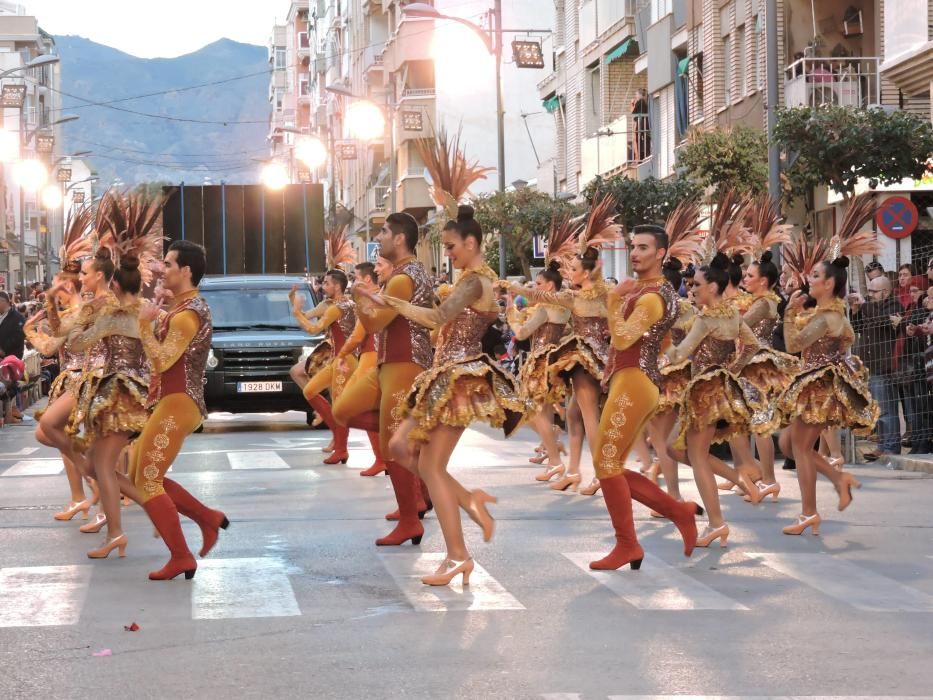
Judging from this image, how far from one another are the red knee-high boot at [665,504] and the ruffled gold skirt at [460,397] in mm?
898

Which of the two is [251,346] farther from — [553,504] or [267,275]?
[553,504]

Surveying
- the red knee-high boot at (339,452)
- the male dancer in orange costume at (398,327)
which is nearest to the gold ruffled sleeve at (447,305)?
the male dancer in orange costume at (398,327)

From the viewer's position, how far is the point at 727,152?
28609 millimetres

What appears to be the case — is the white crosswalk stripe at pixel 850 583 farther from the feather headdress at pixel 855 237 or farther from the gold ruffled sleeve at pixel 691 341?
the feather headdress at pixel 855 237

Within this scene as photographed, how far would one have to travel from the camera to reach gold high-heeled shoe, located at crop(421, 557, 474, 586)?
9.91 meters

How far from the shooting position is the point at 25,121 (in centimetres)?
9969

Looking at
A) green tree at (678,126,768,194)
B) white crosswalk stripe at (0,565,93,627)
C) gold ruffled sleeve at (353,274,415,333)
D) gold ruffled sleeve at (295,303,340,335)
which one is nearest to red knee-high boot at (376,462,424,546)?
gold ruffled sleeve at (353,274,415,333)

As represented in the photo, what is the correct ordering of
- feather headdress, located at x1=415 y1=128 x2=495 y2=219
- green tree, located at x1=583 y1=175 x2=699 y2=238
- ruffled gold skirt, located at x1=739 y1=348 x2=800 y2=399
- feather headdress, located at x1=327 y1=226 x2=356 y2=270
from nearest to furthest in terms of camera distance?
1. feather headdress, located at x1=415 y1=128 x2=495 y2=219
2. ruffled gold skirt, located at x1=739 y1=348 x2=800 y2=399
3. feather headdress, located at x1=327 y1=226 x2=356 y2=270
4. green tree, located at x1=583 y1=175 x2=699 y2=238

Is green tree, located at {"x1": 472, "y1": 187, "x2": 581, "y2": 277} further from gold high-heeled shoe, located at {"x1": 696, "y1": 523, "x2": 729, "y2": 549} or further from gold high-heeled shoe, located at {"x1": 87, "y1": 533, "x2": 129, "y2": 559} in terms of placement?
gold high-heeled shoe, located at {"x1": 87, "y1": 533, "x2": 129, "y2": 559}

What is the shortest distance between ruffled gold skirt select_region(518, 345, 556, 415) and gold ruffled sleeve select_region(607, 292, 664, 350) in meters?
4.88

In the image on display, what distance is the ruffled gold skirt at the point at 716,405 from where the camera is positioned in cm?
1198

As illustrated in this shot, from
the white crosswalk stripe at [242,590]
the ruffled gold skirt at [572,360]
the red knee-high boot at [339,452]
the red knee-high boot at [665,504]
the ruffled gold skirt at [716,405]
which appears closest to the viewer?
the white crosswalk stripe at [242,590]

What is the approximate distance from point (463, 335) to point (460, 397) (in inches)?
13.7

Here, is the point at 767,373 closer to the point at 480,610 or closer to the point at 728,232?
the point at 728,232
